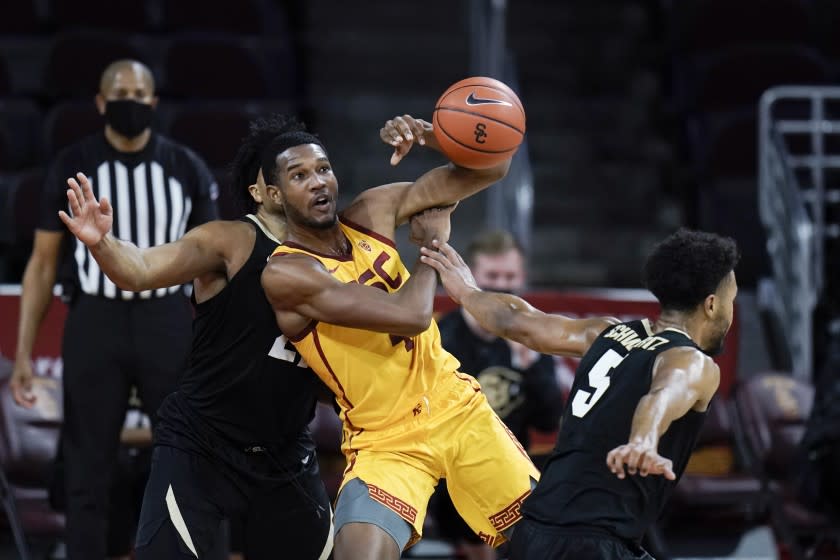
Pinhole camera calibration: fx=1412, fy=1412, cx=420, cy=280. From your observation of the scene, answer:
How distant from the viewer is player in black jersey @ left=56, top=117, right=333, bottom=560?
436 cm

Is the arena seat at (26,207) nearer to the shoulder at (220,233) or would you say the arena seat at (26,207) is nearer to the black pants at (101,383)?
the black pants at (101,383)

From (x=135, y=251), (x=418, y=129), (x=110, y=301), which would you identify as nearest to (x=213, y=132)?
(x=110, y=301)

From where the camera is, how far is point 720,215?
8703 millimetres

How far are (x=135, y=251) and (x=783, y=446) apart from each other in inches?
152

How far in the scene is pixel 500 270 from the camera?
6.18 m

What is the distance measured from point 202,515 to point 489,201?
4933mm

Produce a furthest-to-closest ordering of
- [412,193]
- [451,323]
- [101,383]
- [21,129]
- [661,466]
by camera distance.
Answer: [21,129] < [451,323] < [101,383] < [412,193] < [661,466]

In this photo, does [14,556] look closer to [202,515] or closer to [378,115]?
[202,515]

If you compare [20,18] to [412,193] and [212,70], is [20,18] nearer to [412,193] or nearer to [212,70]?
[212,70]

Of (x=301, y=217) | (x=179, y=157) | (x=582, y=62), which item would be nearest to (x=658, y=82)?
(x=582, y=62)

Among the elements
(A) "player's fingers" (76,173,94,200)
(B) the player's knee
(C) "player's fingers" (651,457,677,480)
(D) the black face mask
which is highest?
(D) the black face mask

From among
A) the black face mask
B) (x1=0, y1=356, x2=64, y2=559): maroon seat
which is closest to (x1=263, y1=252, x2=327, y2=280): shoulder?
the black face mask

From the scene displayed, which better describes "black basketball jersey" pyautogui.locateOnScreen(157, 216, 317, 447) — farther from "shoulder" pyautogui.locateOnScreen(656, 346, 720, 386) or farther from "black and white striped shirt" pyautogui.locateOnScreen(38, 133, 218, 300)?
"shoulder" pyautogui.locateOnScreen(656, 346, 720, 386)

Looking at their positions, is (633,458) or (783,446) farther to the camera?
(783,446)
